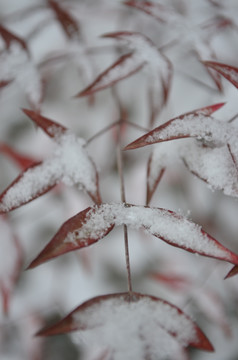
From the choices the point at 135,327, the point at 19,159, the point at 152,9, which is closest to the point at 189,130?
the point at 135,327

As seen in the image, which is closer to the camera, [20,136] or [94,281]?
[94,281]

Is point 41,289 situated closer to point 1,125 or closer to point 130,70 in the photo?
point 1,125

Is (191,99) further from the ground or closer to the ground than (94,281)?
further from the ground

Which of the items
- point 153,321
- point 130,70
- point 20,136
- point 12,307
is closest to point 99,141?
point 20,136

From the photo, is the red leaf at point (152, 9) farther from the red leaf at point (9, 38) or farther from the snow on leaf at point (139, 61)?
the red leaf at point (9, 38)

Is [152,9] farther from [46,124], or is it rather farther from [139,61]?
[46,124]

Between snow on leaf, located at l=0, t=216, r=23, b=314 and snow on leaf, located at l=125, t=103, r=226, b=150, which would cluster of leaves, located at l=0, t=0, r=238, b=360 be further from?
snow on leaf, located at l=0, t=216, r=23, b=314

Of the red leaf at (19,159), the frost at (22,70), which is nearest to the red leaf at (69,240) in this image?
the frost at (22,70)

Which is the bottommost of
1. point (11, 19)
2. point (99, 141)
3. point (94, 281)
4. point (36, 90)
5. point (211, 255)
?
point (94, 281)
